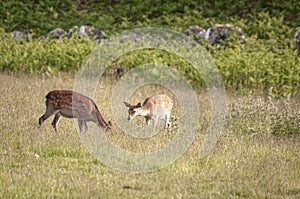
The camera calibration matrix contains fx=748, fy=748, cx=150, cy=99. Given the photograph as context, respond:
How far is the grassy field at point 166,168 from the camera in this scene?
7781 millimetres

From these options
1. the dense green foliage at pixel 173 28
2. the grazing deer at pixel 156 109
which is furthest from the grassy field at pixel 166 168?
the dense green foliage at pixel 173 28

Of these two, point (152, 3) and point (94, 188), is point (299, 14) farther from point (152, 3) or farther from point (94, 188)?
point (94, 188)

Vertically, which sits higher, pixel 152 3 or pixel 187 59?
pixel 152 3

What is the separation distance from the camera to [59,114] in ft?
35.8

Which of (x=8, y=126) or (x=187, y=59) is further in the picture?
(x=187, y=59)

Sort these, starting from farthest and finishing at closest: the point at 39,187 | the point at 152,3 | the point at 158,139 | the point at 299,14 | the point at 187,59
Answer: the point at 152,3, the point at 299,14, the point at 187,59, the point at 158,139, the point at 39,187

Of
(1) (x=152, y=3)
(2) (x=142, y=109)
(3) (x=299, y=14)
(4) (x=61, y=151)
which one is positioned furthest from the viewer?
(1) (x=152, y=3)

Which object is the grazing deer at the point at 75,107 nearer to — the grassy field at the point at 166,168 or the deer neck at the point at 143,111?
the grassy field at the point at 166,168

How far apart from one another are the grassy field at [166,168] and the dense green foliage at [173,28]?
3.82 metres

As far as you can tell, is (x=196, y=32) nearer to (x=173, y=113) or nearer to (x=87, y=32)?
(x=87, y=32)

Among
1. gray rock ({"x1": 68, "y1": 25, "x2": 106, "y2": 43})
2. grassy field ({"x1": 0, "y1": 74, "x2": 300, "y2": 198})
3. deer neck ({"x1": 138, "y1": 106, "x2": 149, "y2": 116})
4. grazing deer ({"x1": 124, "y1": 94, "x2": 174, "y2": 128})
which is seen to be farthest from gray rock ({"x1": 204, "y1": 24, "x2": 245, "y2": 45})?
deer neck ({"x1": 138, "y1": 106, "x2": 149, "y2": 116})

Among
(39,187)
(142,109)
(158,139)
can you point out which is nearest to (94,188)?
(39,187)

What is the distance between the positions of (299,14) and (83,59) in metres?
7.77

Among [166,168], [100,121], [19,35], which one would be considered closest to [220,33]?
[19,35]
